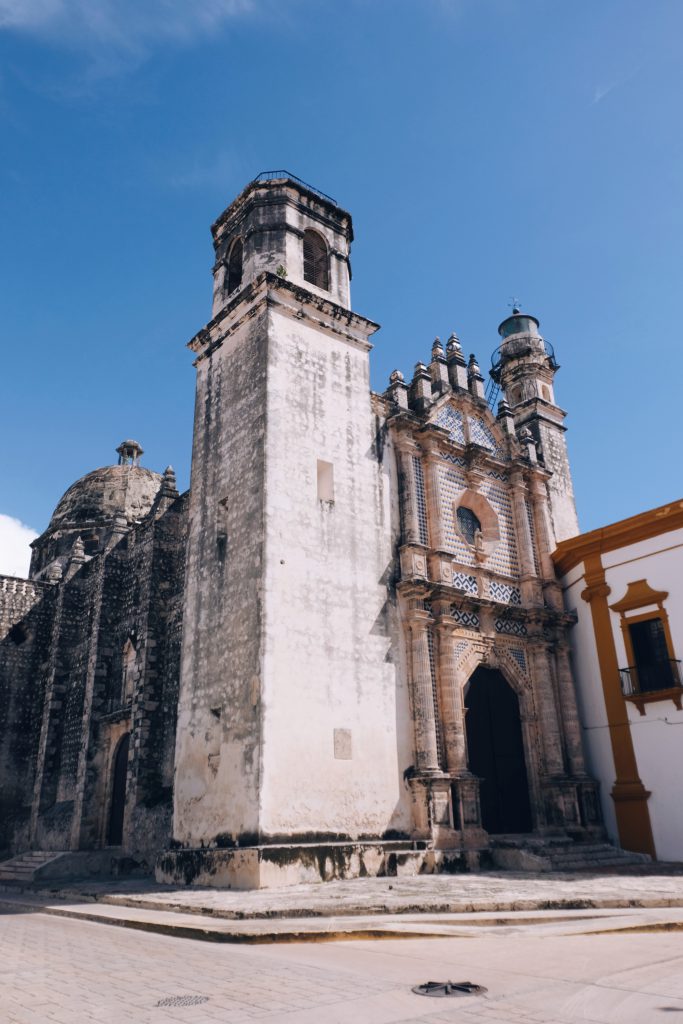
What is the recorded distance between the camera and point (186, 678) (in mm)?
14594

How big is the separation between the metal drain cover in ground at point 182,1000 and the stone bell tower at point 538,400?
16.6 meters

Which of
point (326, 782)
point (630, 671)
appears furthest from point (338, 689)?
point (630, 671)

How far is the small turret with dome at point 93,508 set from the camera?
28.1 m

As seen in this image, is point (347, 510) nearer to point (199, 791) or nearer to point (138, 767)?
point (199, 791)

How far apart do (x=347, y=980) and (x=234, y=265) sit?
1588 centimetres

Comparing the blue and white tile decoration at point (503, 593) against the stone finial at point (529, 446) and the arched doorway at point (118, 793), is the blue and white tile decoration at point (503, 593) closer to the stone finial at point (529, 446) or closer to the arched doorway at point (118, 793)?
the stone finial at point (529, 446)

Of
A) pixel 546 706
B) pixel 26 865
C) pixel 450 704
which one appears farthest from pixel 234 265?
pixel 26 865

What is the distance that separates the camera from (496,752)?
16297 mm

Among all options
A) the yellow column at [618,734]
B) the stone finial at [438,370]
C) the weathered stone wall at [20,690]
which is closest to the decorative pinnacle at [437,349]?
the stone finial at [438,370]

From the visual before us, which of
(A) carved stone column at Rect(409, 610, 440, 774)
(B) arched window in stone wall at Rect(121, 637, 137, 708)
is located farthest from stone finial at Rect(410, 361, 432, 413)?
(B) arched window in stone wall at Rect(121, 637, 137, 708)

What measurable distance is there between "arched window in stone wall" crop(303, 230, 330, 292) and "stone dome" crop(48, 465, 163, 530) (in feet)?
44.8

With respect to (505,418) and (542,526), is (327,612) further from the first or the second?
(505,418)

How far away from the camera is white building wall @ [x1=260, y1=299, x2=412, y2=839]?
1254 cm

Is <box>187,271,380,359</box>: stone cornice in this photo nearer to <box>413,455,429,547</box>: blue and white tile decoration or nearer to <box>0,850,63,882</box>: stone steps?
<box>413,455,429,547</box>: blue and white tile decoration
